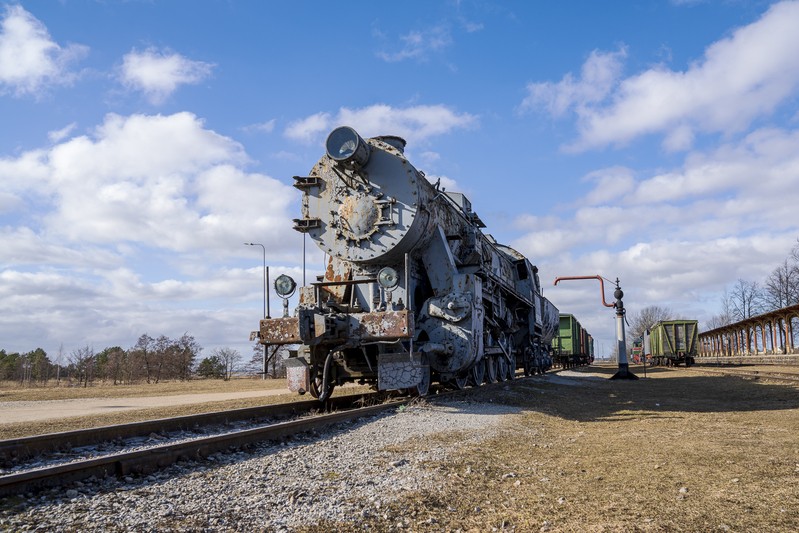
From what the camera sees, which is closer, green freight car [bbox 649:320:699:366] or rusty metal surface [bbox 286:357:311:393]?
rusty metal surface [bbox 286:357:311:393]

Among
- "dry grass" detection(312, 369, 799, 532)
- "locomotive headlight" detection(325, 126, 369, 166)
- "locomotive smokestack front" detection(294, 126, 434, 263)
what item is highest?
"locomotive headlight" detection(325, 126, 369, 166)

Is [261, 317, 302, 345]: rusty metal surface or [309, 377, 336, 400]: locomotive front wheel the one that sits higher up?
[261, 317, 302, 345]: rusty metal surface

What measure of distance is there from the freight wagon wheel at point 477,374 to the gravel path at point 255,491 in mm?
6379

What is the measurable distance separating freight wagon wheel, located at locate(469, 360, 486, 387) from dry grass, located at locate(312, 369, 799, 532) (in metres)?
4.25

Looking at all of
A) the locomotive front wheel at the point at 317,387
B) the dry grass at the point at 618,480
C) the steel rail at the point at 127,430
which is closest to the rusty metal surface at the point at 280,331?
the steel rail at the point at 127,430

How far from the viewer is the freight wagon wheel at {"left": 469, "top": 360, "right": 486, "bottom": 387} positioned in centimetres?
1273

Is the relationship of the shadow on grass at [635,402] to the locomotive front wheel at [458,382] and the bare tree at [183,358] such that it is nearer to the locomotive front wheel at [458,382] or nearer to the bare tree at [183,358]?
the locomotive front wheel at [458,382]

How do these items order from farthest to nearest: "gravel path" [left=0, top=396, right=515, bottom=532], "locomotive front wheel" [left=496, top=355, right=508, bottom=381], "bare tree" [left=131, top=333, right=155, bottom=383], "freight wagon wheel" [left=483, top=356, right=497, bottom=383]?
1. "bare tree" [left=131, top=333, right=155, bottom=383]
2. "locomotive front wheel" [left=496, top=355, right=508, bottom=381]
3. "freight wagon wheel" [left=483, top=356, right=497, bottom=383]
4. "gravel path" [left=0, top=396, right=515, bottom=532]

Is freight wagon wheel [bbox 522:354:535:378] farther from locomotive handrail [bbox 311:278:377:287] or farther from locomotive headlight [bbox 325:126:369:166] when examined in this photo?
locomotive headlight [bbox 325:126:369:166]

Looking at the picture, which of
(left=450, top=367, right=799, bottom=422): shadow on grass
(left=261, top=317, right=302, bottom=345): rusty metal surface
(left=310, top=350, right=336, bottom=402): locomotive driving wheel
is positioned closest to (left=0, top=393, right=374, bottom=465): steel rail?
(left=310, top=350, right=336, bottom=402): locomotive driving wheel

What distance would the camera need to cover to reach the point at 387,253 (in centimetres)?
1029

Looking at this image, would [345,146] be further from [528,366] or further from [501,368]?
[528,366]

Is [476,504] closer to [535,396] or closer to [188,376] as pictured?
[535,396]

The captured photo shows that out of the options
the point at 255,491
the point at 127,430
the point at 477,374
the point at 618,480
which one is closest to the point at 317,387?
the point at 127,430
